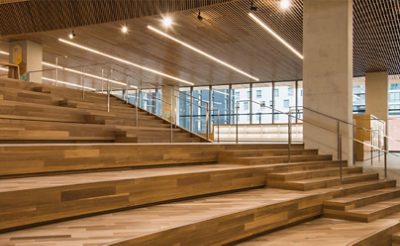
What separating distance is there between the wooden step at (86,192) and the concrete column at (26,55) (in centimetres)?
812

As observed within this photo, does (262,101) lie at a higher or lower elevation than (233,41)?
lower

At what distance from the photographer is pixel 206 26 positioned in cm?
860

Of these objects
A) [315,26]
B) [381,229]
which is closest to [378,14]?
[315,26]

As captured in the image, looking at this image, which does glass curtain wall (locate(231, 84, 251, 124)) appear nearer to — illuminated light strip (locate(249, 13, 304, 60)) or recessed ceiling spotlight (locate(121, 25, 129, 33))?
illuminated light strip (locate(249, 13, 304, 60))

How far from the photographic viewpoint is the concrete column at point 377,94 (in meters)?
12.8

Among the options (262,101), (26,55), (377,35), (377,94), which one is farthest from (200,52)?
(377,94)

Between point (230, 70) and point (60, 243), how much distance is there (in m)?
11.6

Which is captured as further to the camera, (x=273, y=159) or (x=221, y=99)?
(x=221, y=99)

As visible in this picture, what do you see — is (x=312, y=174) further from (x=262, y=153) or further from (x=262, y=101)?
(x=262, y=101)

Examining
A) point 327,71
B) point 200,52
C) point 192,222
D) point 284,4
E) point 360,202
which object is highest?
point 284,4

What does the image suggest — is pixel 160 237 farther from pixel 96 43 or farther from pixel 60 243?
pixel 96 43

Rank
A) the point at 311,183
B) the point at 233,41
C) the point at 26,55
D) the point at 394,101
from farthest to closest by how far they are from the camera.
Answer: the point at 394,101 → the point at 26,55 → the point at 233,41 → the point at 311,183

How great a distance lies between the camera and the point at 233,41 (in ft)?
31.8

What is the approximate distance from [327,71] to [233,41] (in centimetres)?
347
